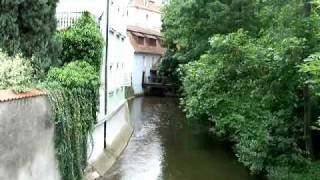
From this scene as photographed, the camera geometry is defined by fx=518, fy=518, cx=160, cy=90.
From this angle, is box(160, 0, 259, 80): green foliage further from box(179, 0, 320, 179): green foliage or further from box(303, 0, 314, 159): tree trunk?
box(303, 0, 314, 159): tree trunk

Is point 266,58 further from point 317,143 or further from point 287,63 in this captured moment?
point 317,143

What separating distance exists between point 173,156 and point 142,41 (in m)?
30.3

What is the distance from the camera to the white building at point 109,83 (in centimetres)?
1973

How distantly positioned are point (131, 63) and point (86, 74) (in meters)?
33.3

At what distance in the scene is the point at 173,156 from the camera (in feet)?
75.3

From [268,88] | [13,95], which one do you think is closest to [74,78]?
[13,95]

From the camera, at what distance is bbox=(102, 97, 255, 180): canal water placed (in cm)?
1947

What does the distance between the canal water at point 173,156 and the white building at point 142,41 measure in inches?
612

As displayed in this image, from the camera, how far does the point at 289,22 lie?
17984 mm

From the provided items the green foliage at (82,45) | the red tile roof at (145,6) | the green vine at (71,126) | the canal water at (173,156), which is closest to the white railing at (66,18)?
the green foliage at (82,45)

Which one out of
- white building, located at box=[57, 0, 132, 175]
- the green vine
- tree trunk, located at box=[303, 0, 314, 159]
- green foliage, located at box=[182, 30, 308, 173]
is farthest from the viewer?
white building, located at box=[57, 0, 132, 175]

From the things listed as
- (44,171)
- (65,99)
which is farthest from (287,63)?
(44,171)

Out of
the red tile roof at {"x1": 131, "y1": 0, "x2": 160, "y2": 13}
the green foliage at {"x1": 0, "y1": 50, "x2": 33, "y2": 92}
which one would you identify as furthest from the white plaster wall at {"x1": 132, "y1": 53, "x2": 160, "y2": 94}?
the green foliage at {"x1": 0, "y1": 50, "x2": 33, "y2": 92}

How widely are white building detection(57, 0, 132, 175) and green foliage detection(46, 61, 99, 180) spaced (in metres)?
2.69
